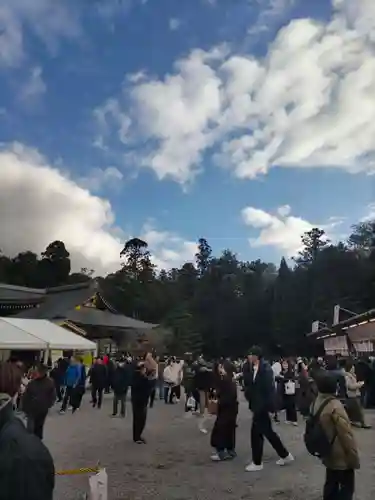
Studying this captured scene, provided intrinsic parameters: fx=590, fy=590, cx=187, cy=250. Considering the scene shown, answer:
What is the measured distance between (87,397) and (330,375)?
20533 millimetres

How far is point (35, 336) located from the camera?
63.3ft

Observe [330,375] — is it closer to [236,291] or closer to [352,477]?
[352,477]

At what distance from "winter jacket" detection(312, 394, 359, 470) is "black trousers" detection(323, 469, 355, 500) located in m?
0.08

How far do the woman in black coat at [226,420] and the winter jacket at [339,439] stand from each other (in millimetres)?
4355

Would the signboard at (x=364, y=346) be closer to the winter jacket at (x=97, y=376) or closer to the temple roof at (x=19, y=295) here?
the winter jacket at (x=97, y=376)

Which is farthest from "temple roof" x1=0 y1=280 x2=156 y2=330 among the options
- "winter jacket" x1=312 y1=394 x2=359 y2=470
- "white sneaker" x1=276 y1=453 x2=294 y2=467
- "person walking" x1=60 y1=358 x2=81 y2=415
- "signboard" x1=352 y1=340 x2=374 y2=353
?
"winter jacket" x1=312 y1=394 x2=359 y2=470

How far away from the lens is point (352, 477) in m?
4.91

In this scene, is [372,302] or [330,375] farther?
[372,302]

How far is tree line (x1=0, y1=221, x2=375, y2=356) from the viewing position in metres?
59.3

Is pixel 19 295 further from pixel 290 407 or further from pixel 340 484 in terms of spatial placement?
pixel 340 484

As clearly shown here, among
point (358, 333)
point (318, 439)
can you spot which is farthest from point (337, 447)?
point (358, 333)

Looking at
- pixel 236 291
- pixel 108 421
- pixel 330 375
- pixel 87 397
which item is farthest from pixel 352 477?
pixel 236 291

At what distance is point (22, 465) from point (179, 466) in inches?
249

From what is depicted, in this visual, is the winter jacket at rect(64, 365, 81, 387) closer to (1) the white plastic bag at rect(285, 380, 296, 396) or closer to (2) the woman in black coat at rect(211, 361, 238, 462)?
(1) the white plastic bag at rect(285, 380, 296, 396)
